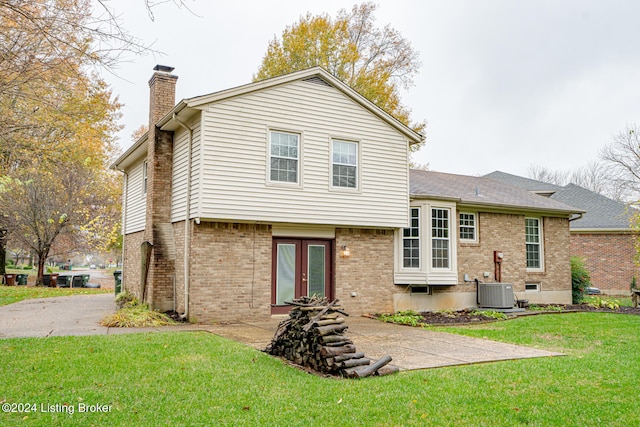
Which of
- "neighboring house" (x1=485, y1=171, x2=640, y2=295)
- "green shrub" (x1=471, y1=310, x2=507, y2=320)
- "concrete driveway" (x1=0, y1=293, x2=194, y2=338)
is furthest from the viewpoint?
"neighboring house" (x1=485, y1=171, x2=640, y2=295)

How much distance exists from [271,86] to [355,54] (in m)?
17.1

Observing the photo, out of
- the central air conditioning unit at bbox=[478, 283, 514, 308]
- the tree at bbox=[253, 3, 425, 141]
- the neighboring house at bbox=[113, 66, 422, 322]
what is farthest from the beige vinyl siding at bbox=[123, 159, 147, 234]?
the tree at bbox=[253, 3, 425, 141]

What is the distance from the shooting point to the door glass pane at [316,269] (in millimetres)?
13141

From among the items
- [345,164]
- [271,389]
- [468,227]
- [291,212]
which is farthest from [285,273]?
[271,389]

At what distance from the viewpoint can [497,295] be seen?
15.0m

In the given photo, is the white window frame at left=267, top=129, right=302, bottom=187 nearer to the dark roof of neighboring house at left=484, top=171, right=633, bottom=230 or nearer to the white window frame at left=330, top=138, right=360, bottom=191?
the white window frame at left=330, top=138, right=360, bottom=191

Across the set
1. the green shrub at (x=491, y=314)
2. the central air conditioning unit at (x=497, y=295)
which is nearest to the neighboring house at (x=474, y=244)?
the central air conditioning unit at (x=497, y=295)

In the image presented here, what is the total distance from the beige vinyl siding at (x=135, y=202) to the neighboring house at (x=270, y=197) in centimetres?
98

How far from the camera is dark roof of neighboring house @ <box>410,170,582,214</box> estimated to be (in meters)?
15.2

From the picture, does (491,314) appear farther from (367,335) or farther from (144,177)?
(144,177)

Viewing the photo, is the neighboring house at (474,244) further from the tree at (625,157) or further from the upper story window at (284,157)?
the tree at (625,157)

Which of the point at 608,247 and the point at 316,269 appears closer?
the point at 316,269

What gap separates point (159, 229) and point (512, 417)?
409 inches

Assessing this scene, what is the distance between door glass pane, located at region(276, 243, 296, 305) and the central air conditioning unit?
242 inches
